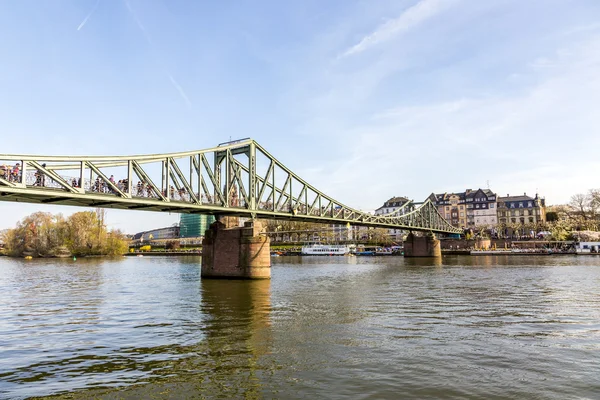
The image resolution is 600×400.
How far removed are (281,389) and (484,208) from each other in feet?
520

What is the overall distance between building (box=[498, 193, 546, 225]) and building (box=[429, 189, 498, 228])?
10.7ft

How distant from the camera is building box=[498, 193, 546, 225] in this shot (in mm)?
146125

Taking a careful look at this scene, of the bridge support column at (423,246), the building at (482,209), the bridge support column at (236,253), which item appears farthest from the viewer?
the building at (482,209)

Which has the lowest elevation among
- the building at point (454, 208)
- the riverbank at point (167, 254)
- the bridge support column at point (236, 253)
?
the riverbank at point (167, 254)

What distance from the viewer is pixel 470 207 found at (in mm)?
156750

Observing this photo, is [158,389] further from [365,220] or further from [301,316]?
[365,220]

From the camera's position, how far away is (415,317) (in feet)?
66.9

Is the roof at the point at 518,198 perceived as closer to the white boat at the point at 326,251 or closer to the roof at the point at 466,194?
the roof at the point at 466,194

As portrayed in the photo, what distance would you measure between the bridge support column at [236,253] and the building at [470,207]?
5014 inches

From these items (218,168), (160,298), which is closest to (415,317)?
(160,298)

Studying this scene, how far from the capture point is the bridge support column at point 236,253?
4250 centimetres

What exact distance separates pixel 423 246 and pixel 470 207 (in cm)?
5881

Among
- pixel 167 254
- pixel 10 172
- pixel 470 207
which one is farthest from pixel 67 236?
pixel 470 207

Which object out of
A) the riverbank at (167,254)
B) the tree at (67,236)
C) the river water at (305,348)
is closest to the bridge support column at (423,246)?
the river water at (305,348)
